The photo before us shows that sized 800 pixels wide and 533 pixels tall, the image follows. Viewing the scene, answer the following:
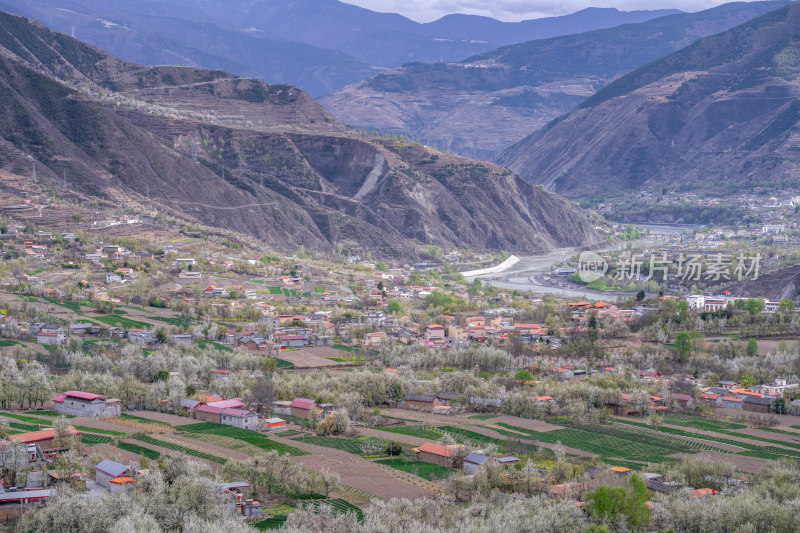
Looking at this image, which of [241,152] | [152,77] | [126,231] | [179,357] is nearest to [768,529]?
[179,357]

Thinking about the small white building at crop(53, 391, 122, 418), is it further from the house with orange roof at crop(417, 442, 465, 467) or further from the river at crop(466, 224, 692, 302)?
the river at crop(466, 224, 692, 302)

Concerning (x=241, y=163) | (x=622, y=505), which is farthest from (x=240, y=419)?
(x=241, y=163)

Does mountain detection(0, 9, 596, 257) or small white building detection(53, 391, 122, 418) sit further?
mountain detection(0, 9, 596, 257)

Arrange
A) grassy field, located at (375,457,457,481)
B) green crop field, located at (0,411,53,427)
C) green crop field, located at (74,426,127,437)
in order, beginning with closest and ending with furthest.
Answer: grassy field, located at (375,457,457,481)
green crop field, located at (74,426,127,437)
green crop field, located at (0,411,53,427)

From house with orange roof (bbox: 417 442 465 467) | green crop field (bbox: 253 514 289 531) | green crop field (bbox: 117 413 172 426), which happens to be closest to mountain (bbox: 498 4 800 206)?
house with orange roof (bbox: 417 442 465 467)

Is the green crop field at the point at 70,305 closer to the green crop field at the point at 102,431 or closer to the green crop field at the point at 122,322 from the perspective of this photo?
the green crop field at the point at 122,322

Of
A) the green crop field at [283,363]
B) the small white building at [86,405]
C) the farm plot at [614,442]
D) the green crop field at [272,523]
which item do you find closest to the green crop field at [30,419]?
the small white building at [86,405]
